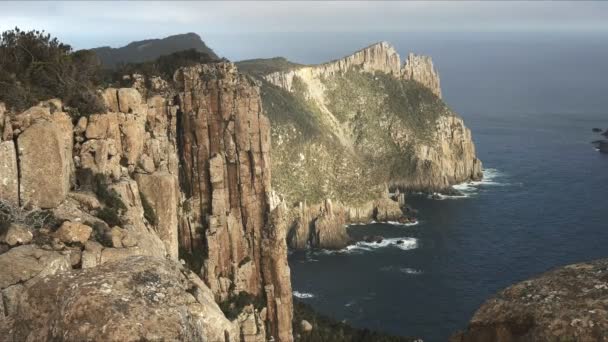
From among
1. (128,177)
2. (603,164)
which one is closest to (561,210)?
(603,164)

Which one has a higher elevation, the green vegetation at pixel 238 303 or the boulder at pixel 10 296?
the boulder at pixel 10 296

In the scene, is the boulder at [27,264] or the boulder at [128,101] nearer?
the boulder at [27,264]

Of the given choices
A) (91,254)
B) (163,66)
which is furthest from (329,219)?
(91,254)

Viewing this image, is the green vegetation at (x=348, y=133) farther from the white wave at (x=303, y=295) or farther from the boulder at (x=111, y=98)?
the boulder at (x=111, y=98)

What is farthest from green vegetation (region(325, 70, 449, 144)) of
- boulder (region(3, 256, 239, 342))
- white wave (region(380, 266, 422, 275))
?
boulder (region(3, 256, 239, 342))

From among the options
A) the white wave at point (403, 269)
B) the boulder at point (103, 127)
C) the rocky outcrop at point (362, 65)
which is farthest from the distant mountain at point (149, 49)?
the boulder at point (103, 127)

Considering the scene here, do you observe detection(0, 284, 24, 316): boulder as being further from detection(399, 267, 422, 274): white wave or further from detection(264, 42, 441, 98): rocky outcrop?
detection(264, 42, 441, 98): rocky outcrop
